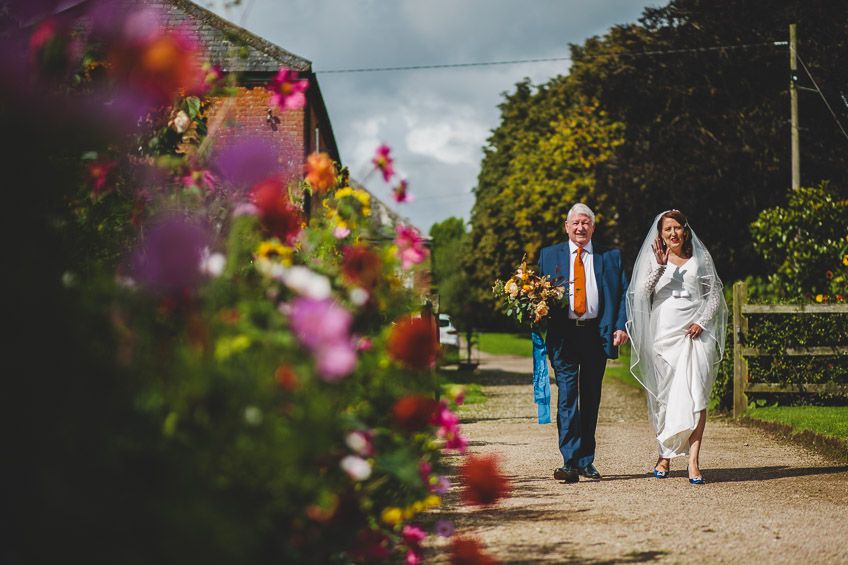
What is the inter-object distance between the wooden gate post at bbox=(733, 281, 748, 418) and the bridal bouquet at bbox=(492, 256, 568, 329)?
5.10 m

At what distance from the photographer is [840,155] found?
22.0 metres

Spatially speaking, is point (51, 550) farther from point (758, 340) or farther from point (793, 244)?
point (793, 244)

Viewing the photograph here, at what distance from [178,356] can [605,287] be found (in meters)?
5.76

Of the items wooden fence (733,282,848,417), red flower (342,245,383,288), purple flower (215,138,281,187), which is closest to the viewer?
red flower (342,245,383,288)

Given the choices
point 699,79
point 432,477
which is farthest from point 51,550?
point 699,79

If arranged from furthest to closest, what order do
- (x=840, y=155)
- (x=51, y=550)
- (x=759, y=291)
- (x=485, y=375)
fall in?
(x=485, y=375) → (x=840, y=155) → (x=759, y=291) → (x=51, y=550)

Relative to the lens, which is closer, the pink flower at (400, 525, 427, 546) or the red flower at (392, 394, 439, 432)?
the red flower at (392, 394, 439, 432)

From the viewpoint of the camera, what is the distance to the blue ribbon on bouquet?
25.7 feet

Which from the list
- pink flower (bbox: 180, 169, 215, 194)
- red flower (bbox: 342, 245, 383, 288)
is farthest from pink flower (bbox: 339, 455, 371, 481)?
pink flower (bbox: 180, 169, 215, 194)

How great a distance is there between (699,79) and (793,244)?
37.5 feet

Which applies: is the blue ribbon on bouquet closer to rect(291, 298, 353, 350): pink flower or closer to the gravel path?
the gravel path

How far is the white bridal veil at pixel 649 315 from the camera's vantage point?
299 inches

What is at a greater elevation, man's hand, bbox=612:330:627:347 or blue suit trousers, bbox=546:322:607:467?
man's hand, bbox=612:330:627:347

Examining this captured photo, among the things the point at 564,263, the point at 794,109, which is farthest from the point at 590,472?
the point at 794,109
